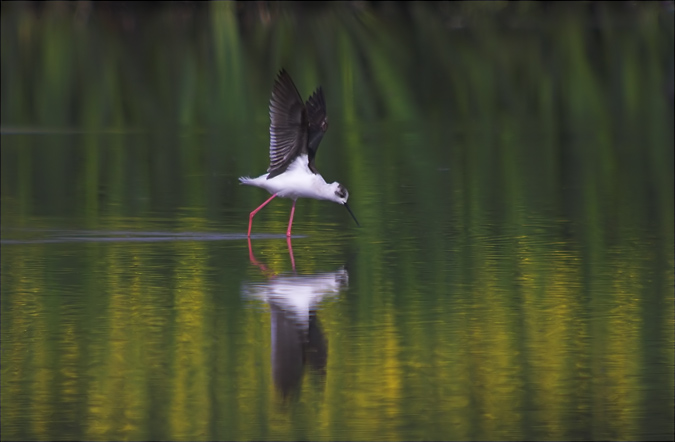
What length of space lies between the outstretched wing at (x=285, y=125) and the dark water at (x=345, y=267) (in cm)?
67

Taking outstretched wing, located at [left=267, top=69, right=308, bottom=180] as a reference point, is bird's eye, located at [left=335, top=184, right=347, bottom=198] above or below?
below

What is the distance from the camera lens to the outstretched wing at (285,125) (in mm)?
13758

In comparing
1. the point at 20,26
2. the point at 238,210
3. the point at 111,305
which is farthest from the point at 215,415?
the point at 20,26

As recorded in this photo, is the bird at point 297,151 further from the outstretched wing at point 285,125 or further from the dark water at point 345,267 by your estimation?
the dark water at point 345,267

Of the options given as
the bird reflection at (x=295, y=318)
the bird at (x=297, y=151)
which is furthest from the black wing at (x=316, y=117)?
the bird reflection at (x=295, y=318)

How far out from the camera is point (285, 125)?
1403cm

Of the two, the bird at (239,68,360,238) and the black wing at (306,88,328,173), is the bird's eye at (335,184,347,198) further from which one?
the black wing at (306,88,328,173)

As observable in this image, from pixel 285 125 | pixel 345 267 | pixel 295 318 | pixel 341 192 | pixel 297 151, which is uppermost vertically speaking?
pixel 285 125

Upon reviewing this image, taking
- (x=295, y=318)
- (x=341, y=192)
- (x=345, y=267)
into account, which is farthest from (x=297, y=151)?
(x=295, y=318)

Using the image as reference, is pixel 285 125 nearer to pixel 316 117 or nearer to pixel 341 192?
pixel 316 117

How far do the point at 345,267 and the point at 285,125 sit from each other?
2.11 metres

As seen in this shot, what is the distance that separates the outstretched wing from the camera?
1376 cm

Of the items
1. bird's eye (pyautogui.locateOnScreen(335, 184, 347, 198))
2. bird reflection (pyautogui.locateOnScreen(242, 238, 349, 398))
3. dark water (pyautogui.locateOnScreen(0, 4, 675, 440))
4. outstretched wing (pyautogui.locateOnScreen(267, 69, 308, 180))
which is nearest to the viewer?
dark water (pyautogui.locateOnScreen(0, 4, 675, 440))

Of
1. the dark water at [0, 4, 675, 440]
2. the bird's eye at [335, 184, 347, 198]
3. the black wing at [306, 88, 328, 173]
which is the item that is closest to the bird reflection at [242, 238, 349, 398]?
the dark water at [0, 4, 675, 440]
